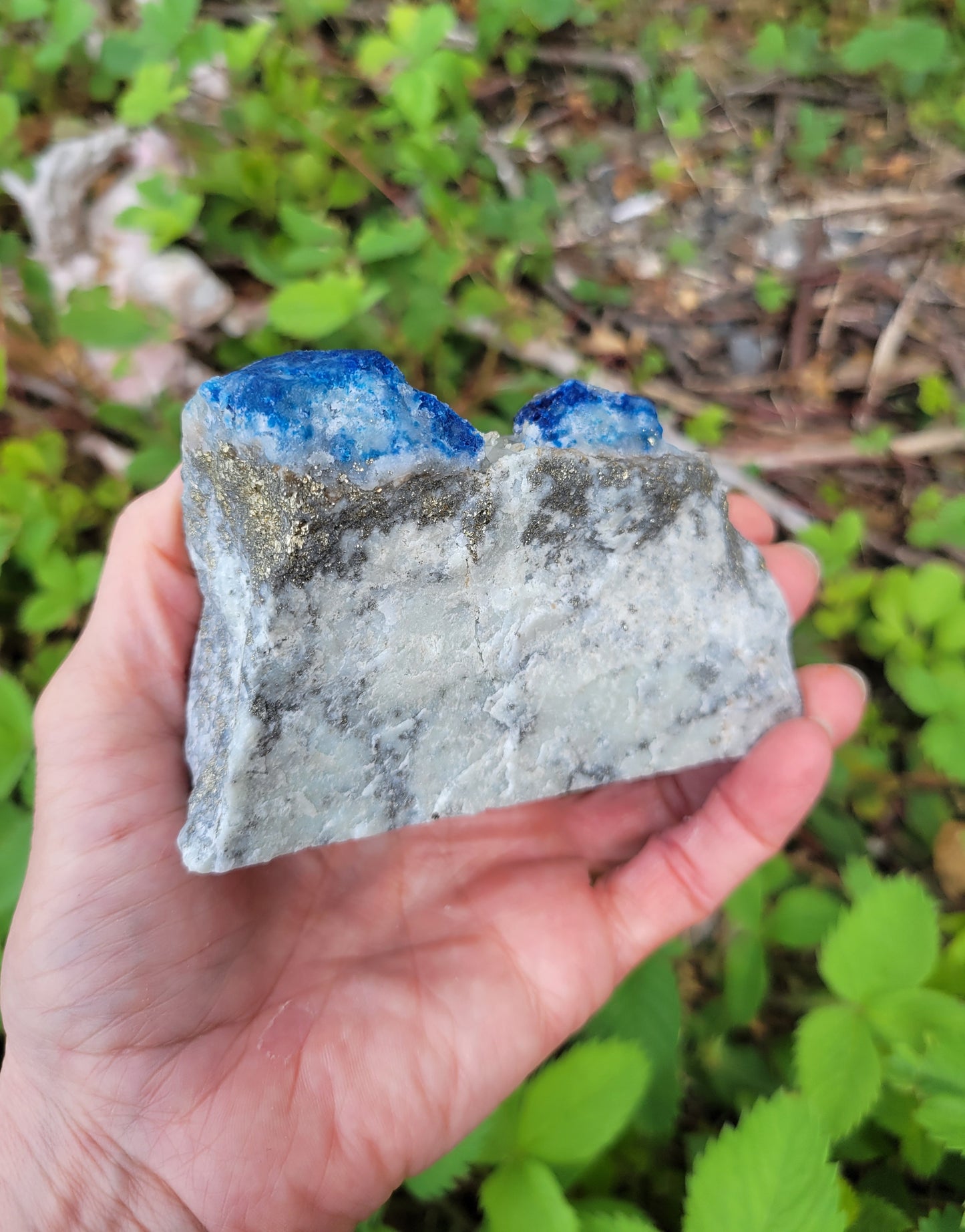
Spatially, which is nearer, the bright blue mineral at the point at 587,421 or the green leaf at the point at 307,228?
the bright blue mineral at the point at 587,421

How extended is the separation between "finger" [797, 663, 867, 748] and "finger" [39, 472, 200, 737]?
1146mm

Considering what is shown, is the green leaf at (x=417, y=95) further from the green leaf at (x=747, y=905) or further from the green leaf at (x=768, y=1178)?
the green leaf at (x=768, y=1178)

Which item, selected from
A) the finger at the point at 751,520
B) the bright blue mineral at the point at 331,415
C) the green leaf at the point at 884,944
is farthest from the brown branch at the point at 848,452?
the bright blue mineral at the point at 331,415

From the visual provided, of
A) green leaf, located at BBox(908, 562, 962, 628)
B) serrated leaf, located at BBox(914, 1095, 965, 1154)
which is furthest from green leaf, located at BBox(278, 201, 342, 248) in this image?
serrated leaf, located at BBox(914, 1095, 965, 1154)

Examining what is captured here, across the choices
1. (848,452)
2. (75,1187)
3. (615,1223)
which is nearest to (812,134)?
(848,452)

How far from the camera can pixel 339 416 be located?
3.78 feet

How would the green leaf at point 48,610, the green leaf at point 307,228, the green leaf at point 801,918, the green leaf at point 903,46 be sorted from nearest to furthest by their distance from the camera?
1. the green leaf at point 801,918
2. the green leaf at point 48,610
3. the green leaf at point 307,228
4. the green leaf at point 903,46

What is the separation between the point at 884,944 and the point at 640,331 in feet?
5.79

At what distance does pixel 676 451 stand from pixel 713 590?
24 centimetres

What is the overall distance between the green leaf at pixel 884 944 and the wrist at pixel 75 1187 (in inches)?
41.7

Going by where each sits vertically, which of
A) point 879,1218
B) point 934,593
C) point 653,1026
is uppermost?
point 934,593

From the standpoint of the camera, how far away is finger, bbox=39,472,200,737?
4.74 feet

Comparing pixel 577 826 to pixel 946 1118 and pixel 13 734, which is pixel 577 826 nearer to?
pixel 946 1118

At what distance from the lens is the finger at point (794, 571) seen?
1852mm
